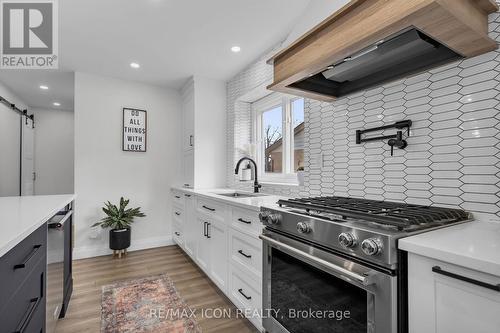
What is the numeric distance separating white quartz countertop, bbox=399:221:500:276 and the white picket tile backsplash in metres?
0.30

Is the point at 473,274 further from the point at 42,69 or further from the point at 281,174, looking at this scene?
the point at 42,69

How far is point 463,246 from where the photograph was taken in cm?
74

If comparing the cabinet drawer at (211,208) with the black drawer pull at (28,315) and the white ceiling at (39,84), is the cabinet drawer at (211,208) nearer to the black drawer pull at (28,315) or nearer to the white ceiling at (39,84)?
the black drawer pull at (28,315)

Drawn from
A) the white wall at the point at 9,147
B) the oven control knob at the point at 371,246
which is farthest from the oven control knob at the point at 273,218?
the white wall at the point at 9,147

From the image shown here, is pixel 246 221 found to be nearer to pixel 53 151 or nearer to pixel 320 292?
pixel 320 292

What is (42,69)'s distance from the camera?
320cm

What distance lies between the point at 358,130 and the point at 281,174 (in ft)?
3.95

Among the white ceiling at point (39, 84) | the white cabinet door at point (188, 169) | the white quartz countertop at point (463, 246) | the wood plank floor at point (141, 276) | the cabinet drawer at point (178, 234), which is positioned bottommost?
the wood plank floor at point (141, 276)

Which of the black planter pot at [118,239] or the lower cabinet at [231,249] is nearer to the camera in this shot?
the lower cabinet at [231,249]

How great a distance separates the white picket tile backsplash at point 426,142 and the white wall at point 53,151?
5.66 meters

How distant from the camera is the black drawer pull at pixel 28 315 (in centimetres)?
94

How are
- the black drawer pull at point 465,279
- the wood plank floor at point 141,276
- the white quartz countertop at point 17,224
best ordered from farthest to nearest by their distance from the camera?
the wood plank floor at point 141,276 → the white quartz countertop at point 17,224 → the black drawer pull at point 465,279

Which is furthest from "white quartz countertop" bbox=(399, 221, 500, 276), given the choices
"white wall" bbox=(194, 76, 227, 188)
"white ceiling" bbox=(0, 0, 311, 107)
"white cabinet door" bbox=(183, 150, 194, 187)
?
"white cabinet door" bbox=(183, 150, 194, 187)

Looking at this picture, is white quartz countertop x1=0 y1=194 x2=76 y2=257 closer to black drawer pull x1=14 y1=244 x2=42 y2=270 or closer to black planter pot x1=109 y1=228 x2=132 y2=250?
black drawer pull x1=14 y1=244 x2=42 y2=270
